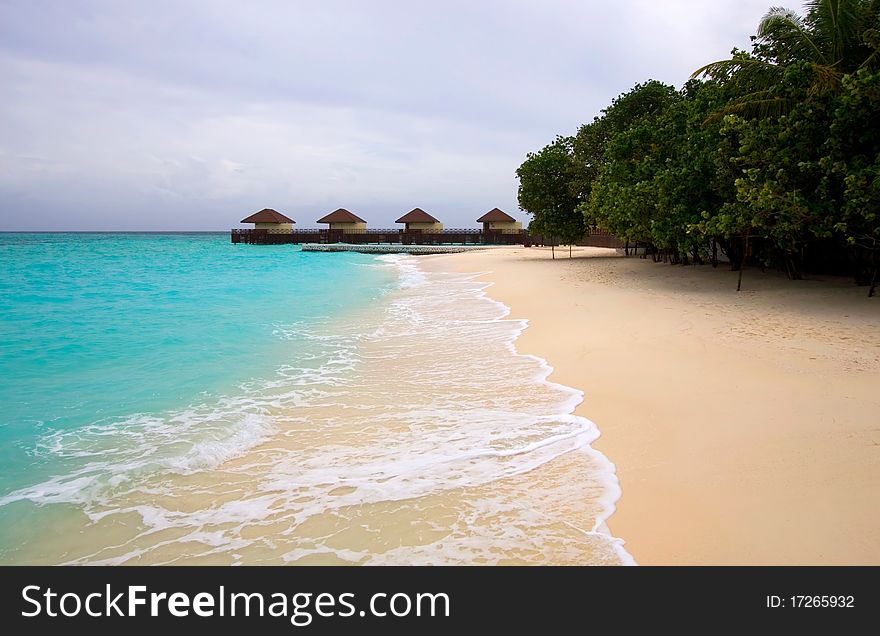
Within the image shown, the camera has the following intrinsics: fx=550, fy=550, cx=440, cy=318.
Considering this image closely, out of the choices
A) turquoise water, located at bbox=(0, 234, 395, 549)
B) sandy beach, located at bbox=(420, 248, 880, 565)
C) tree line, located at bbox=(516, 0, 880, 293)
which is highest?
tree line, located at bbox=(516, 0, 880, 293)

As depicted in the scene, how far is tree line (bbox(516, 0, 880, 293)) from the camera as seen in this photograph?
9.24 meters

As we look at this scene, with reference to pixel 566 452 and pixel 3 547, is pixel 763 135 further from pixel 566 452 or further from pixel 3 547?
pixel 3 547

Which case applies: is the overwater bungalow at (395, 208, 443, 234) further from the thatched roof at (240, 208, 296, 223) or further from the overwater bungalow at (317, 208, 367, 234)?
the thatched roof at (240, 208, 296, 223)

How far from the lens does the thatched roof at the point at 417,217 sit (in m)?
57.5

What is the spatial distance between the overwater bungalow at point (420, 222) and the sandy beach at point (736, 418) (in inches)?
1890

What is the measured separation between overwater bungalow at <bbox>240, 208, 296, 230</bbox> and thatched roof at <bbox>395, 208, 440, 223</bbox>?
14.2m

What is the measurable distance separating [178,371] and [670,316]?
791 cm

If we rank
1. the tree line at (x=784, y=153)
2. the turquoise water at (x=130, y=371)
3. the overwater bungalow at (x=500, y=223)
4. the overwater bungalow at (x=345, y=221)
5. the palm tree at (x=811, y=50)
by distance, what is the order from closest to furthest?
the turquoise water at (x=130, y=371) → the tree line at (x=784, y=153) → the palm tree at (x=811, y=50) → the overwater bungalow at (x=500, y=223) → the overwater bungalow at (x=345, y=221)

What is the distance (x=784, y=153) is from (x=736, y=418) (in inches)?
298

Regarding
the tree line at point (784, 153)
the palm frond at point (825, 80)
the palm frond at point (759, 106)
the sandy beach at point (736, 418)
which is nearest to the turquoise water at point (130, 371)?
the sandy beach at point (736, 418)

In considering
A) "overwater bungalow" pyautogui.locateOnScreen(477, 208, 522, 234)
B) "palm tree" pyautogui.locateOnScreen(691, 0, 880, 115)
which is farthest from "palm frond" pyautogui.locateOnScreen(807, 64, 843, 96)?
"overwater bungalow" pyautogui.locateOnScreen(477, 208, 522, 234)

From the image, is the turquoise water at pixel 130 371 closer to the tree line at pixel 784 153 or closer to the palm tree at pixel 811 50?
the tree line at pixel 784 153

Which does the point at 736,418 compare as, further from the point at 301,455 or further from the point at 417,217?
the point at 417,217

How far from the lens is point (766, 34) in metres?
12.4
